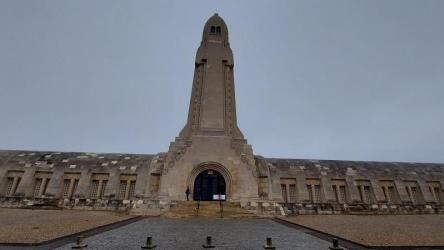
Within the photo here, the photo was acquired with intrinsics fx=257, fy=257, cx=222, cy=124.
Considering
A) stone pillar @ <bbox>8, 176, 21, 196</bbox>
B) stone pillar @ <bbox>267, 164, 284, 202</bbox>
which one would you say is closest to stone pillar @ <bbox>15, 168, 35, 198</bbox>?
stone pillar @ <bbox>8, 176, 21, 196</bbox>

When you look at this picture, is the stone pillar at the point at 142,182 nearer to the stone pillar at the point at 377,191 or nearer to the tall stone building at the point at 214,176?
the tall stone building at the point at 214,176

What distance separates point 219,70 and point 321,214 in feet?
62.2

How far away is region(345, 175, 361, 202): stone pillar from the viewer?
2961 centimetres

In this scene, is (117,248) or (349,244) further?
(349,244)

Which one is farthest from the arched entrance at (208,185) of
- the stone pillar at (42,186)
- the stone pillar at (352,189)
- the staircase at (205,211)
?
the stone pillar at (42,186)

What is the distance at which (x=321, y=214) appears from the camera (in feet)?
78.4

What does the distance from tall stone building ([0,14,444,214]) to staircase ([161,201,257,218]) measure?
1.15m

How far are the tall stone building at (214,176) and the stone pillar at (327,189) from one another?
0.37 feet

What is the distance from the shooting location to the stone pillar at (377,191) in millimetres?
29841

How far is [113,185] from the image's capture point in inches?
1139

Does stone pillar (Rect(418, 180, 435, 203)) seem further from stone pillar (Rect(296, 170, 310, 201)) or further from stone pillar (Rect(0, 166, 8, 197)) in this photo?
stone pillar (Rect(0, 166, 8, 197))

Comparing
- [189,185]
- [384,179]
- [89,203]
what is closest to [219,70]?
[189,185]

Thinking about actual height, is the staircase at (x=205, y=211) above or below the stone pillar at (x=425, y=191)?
below

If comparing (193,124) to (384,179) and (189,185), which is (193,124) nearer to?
(189,185)
